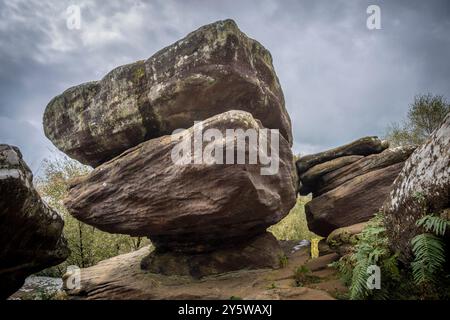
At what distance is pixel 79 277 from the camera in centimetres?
1499

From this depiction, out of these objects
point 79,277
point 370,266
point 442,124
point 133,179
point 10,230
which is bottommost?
point 79,277

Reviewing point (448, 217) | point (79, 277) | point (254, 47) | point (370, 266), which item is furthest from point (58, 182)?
point (448, 217)

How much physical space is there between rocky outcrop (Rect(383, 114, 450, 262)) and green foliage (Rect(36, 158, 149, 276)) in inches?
880

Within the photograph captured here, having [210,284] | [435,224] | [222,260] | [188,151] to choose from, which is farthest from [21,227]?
[435,224]

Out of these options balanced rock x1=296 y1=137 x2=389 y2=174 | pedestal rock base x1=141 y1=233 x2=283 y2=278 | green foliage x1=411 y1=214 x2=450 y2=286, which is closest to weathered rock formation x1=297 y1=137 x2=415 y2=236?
balanced rock x1=296 y1=137 x2=389 y2=174

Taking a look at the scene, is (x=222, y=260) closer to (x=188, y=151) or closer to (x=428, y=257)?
(x=188, y=151)

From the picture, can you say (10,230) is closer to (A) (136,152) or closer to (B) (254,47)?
(A) (136,152)

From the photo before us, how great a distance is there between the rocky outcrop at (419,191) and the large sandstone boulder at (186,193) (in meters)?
4.55

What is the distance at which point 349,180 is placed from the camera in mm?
15062

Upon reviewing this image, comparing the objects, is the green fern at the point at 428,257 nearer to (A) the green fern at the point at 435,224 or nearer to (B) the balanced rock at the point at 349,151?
(A) the green fern at the point at 435,224

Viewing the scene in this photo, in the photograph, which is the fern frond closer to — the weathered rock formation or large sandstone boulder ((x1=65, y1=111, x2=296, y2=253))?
large sandstone boulder ((x1=65, y1=111, x2=296, y2=253))

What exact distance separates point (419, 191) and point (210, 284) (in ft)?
29.2

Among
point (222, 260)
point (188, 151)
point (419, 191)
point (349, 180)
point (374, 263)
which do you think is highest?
point (188, 151)

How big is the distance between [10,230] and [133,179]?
4.23 meters
